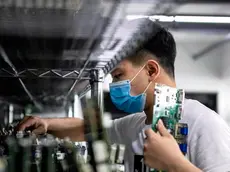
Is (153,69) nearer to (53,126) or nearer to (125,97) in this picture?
(125,97)

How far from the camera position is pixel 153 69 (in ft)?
3.09

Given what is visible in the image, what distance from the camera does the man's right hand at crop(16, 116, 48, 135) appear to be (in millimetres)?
940

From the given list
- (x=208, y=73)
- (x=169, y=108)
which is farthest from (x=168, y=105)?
(x=208, y=73)

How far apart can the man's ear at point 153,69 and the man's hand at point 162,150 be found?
202mm

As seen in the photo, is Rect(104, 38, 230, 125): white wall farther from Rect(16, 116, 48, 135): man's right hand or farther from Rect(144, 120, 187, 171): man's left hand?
Rect(144, 120, 187, 171): man's left hand

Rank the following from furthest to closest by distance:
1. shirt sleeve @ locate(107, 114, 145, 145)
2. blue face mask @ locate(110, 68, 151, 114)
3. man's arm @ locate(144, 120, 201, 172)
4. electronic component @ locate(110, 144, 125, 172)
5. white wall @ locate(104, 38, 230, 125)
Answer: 1. white wall @ locate(104, 38, 230, 125)
2. shirt sleeve @ locate(107, 114, 145, 145)
3. blue face mask @ locate(110, 68, 151, 114)
4. man's arm @ locate(144, 120, 201, 172)
5. electronic component @ locate(110, 144, 125, 172)

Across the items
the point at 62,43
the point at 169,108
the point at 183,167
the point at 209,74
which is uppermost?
the point at 209,74

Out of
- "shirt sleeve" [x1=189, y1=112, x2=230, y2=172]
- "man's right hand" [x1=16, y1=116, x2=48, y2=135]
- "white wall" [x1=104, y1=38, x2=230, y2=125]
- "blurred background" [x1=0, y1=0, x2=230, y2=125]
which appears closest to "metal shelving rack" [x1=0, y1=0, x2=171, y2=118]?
"blurred background" [x1=0, y1=0, x2=230, y2=125]

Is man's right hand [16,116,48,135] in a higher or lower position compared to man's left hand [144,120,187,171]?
higher

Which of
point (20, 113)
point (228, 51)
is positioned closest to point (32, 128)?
point (20, 113)

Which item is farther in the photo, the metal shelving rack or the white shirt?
the metal shelving rack

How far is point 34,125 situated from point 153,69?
0.32 metres

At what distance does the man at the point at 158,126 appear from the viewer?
0.75m

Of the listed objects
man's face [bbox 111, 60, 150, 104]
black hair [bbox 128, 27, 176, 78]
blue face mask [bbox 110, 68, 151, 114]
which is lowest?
blue face mask [bbox 110, 68, 151, 114]
